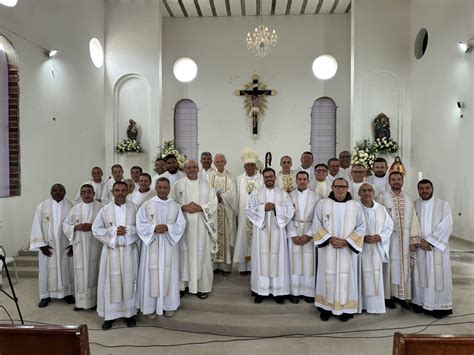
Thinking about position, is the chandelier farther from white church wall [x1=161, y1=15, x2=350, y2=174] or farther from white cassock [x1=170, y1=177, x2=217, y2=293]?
white cassock [x1=170, y1=177, x2=217, y2=293]

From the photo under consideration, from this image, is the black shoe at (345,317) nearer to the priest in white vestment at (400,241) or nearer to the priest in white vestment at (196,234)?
the priest in white vestment at (400,241)

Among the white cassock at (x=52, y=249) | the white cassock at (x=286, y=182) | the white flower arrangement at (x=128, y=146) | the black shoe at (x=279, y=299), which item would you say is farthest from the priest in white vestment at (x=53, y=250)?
the white flower arrangement at (x=128, y=146)

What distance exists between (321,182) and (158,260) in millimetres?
3092

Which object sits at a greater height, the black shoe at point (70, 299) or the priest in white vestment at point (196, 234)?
the priest in white vestment at point (196, 234)

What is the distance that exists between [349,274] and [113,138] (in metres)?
9.59

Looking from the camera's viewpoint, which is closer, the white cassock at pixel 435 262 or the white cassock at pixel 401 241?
the white cassock at pixel 435 262

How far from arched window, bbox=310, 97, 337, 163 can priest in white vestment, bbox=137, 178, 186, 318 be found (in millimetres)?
8984

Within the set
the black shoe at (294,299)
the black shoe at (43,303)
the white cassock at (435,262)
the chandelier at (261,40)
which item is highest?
the chandelier at (261,40)

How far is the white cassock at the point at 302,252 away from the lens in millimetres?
5625

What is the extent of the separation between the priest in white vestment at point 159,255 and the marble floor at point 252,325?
0.26 meters

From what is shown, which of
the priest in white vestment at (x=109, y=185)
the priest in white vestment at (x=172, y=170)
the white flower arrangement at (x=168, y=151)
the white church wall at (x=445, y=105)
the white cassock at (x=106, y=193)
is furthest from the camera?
the white flower arrangement at (x=168, y=151)

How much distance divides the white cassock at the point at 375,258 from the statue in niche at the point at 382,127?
6971 mm

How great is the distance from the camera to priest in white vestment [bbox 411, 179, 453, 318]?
5.43 metres

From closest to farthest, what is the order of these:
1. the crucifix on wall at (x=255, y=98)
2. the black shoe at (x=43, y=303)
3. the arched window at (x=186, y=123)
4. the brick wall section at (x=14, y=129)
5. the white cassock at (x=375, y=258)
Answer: the white cassock at (x=375, y=258)
the black shoe at (x=43, y=303)
the brick wall section at (x=14, y=129)
the crucifix on wall at (x=255, y=98)
the arched window at (x=186, y=123)
